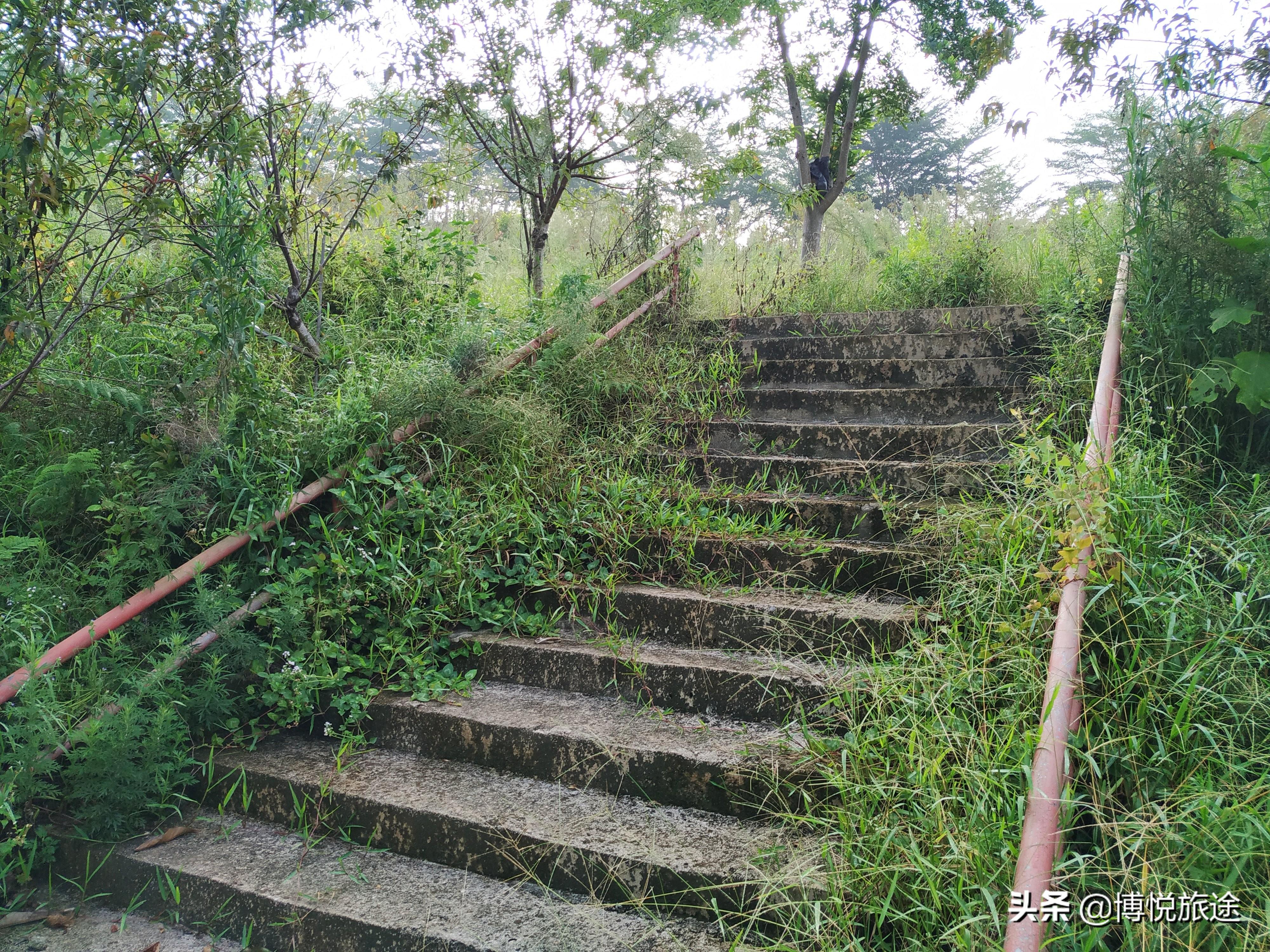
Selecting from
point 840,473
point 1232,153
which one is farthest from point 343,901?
point 1232,153

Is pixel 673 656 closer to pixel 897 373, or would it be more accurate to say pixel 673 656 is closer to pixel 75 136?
pixel 897 373

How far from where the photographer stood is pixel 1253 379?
111 inches

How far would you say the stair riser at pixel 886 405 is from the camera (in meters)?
4.32

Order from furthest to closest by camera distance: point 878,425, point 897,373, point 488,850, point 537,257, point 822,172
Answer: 1. point 822,172
2. point 537,257
3. point 897,373
4. point 878,425
5. point 488,850

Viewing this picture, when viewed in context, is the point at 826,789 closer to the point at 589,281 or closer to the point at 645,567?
the point at 645,567

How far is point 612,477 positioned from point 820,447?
47.8 inches

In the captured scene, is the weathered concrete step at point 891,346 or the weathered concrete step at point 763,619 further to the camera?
the weathered concrete step at point 891,346

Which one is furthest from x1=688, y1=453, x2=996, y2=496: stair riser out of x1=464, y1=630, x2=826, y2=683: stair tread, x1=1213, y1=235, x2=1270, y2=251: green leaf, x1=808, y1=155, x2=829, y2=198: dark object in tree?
x1=808, y1=155, x2=829, y2=198: dark object in tree

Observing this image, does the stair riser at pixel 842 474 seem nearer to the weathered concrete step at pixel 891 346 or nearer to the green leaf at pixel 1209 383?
the green leaf at pixel 1209 383

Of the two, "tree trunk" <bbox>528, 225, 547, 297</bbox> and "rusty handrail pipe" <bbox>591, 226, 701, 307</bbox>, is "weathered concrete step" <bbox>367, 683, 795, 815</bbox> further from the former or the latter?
"tree trunk" <bbox>528, 225, 547, 297</bbox>

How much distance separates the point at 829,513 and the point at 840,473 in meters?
0.37

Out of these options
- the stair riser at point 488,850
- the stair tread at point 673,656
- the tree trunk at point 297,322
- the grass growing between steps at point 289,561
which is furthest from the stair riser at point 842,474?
the tree trunk at point 297,322

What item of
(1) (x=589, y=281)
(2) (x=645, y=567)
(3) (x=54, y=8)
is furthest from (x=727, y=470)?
(3) (x=54, y=8)

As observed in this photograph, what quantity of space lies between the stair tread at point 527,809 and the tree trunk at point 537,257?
12.6ft
